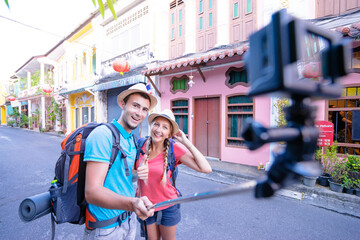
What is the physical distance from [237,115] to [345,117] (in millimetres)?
3066

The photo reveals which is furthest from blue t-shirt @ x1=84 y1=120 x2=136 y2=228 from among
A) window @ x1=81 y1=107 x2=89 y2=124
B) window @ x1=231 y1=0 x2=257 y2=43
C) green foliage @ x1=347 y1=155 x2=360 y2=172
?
window @ x1=81 y1=107 x2=89 y2=124

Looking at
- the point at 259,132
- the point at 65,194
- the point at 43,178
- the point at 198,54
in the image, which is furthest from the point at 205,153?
the point at 259,132

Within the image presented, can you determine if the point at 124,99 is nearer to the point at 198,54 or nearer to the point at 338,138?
the point at 338,138

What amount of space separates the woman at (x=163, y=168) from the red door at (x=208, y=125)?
5734 mm

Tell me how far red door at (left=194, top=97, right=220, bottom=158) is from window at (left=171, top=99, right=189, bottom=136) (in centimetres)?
44

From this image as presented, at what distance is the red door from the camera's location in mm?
7727

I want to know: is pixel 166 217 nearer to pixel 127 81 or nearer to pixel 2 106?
pixel 127 81

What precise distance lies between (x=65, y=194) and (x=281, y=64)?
1.68m

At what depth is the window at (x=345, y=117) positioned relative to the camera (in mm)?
5004

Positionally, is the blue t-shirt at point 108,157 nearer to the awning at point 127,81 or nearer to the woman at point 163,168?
the woman at point 163,168

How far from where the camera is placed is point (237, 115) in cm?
713

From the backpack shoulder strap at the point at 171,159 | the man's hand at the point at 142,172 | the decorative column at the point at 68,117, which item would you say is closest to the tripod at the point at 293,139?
the man's hand at the point at 142,172

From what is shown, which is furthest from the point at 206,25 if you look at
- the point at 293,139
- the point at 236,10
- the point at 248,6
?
the point at 293,139

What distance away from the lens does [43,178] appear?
546 centimetres
